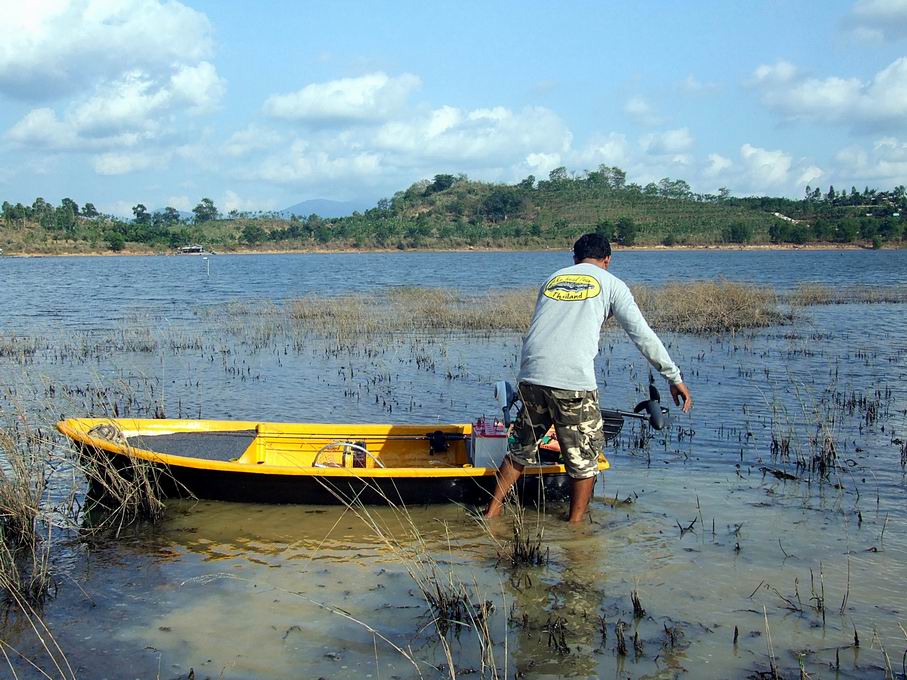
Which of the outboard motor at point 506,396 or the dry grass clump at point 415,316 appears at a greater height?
the outboard motor at point 506,396

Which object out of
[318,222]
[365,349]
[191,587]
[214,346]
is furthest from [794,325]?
[318,222]

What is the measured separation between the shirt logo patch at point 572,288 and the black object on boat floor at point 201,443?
369 cm

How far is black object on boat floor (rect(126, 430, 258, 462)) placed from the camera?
26.3ft

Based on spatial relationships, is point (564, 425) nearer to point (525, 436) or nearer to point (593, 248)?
point (525, 436)

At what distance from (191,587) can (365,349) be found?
1107 centimetres

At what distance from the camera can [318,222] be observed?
129 meters

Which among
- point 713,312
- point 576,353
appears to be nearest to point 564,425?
point 576,353

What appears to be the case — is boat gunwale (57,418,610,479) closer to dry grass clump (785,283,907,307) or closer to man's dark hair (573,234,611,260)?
man's dark hair (573,234,611,260)

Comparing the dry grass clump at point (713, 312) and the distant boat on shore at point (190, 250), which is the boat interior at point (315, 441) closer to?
the dry grass clump at point (713, 312)

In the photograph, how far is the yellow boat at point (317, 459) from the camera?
23.8 feet

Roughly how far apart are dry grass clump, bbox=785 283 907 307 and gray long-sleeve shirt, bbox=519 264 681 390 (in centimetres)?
2015

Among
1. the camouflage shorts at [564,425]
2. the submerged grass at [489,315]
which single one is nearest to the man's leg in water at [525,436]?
the camouflage shorts at [564,425]

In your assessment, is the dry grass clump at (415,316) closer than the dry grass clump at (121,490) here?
No

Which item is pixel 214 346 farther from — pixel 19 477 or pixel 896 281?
pixel 896 281
